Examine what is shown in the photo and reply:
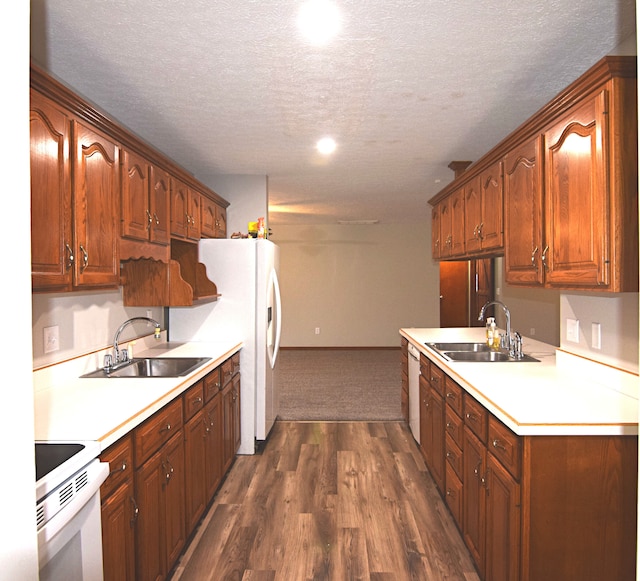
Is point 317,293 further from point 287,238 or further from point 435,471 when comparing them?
point 435,471

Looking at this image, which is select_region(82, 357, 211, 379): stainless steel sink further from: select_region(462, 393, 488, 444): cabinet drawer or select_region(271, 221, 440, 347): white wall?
select_region(271, 221, 440, 347): white wall

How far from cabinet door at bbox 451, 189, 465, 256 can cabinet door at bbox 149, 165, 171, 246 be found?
2.16 meters

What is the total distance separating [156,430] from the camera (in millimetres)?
2027

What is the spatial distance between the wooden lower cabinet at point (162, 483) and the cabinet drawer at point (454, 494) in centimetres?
139

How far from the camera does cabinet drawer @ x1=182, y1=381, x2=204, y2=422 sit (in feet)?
8.06

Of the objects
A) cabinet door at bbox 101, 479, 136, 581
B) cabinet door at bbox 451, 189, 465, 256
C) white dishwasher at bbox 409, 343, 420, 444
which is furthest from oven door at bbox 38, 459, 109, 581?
cabinet door at bbox 451, 189, 465, 256

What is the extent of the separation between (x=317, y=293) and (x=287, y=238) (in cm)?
119

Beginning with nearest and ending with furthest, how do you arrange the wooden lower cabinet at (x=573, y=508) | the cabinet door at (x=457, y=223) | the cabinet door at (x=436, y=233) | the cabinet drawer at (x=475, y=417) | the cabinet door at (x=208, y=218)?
the wooden lower cabinet at (x=573, y=508), the cabinet drawer at (x=475, y=417), the cabinet door at (x=457, y=223), the cabinet door at (x=208, y=218), the cabinet door at (x=436, y=233)

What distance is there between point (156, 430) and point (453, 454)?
1.58 meters

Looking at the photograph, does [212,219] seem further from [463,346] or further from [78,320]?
[463,346]

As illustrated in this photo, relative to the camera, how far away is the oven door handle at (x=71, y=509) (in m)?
1.14

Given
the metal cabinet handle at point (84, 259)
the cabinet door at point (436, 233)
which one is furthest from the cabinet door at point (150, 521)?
the cabinet door at point (436, 233)

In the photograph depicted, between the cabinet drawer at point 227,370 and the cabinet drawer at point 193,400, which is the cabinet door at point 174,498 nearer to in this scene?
the cabinet drawer at point 193,400

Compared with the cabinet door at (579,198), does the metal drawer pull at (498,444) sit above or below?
below
